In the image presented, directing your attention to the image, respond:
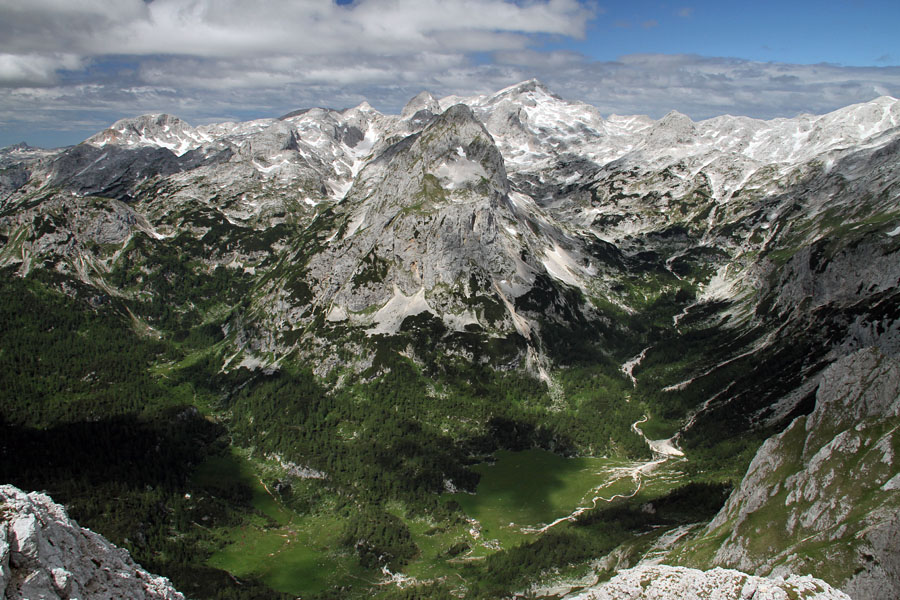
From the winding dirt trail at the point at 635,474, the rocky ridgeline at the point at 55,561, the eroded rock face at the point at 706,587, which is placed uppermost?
the rocky ridgeline at the point at 55,561

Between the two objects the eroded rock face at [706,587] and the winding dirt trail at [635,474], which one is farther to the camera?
the winding dirt trail at [635,474]

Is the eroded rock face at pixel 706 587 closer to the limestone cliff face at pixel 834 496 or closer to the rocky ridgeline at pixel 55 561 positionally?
the limestone cliff face at pixel 834 496

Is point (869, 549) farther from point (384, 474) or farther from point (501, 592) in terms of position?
point (384, 474)

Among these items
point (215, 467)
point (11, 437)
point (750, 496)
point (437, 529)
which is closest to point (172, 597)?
point (750, 496)

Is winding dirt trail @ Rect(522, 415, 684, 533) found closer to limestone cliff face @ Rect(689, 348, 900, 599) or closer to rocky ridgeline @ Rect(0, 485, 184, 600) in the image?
limestone cliff face @ Rect(689, 348, 900, 599)

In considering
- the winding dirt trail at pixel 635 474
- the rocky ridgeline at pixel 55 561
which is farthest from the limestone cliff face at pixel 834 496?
the rocky ridgeline at pixel 55 561

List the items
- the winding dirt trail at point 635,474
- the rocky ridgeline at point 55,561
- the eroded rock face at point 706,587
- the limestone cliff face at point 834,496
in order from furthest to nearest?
the winding dirt trail at point 635,474 → the limestone cliff face at point 834,496 → the eroded rock face at point 706,587 → the rocky ridgeline at point 55,561
